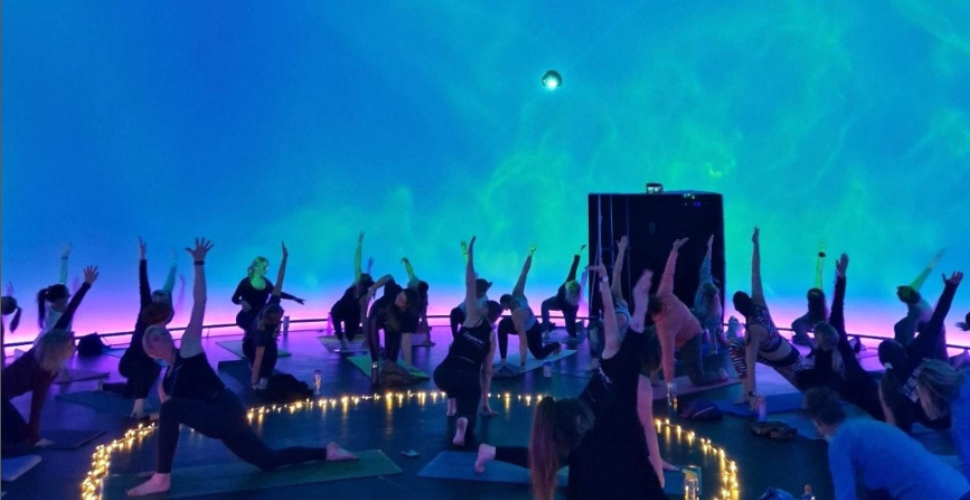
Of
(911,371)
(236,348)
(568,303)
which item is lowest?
(911,371)

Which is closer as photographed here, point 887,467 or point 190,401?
point 887,467

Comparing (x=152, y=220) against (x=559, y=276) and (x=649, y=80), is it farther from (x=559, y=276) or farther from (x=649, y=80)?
(x=649, y=80)

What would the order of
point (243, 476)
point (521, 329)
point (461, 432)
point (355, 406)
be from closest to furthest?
1. point (243, 476)
2. point (461, 432)
3. point (355, 406)
4. point (521, 329)

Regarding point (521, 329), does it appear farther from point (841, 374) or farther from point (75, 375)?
point (75, 375)

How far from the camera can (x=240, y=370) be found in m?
7.71

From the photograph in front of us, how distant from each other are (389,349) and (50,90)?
5957mm

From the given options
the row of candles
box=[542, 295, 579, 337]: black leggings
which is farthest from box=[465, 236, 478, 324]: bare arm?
box=[542, 295, 579, 337]: black leggings

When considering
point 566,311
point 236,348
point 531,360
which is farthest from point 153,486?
point 566,311

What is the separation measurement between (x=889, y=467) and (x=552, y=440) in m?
1.21

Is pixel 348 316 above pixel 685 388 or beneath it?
above

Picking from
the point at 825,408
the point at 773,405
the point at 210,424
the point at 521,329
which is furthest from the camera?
the point at 521,329

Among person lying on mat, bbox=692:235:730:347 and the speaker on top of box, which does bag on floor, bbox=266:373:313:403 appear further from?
the speaker on top of box

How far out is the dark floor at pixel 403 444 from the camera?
13.5ft

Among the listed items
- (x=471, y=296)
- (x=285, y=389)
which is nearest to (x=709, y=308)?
(x=471, y=296)
